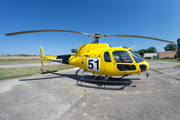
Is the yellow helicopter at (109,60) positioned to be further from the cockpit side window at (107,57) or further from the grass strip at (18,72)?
the grass strip at (18,72)

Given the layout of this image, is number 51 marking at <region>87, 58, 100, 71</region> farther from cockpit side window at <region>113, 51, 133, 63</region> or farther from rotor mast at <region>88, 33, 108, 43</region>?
rotor mast at <region>88, 33, 108, 43</region>

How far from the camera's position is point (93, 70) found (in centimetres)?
570

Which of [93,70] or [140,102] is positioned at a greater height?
[93,70]

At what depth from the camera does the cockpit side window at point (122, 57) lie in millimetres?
4762

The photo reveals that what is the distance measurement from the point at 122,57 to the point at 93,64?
1.96 meters

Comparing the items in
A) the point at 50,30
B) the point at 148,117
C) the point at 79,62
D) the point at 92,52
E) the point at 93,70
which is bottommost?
the point at 148,117

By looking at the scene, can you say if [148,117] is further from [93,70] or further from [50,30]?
[50,30]

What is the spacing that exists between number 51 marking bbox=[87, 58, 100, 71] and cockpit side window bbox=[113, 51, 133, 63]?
117cm

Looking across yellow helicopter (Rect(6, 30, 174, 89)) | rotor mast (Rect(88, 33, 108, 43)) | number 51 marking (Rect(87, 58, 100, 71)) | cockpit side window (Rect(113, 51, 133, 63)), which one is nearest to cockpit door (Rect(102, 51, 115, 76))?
yellow helicopter (Rect(6, 30, 174, 89))

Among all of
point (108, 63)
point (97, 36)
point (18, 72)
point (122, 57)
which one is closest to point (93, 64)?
point (108, 63)

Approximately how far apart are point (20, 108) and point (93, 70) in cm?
412

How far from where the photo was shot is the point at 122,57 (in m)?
4.87

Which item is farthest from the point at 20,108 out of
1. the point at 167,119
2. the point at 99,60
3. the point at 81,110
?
the point at 167,119

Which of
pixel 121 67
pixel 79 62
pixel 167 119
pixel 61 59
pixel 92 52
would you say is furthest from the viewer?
pixel 61 59
